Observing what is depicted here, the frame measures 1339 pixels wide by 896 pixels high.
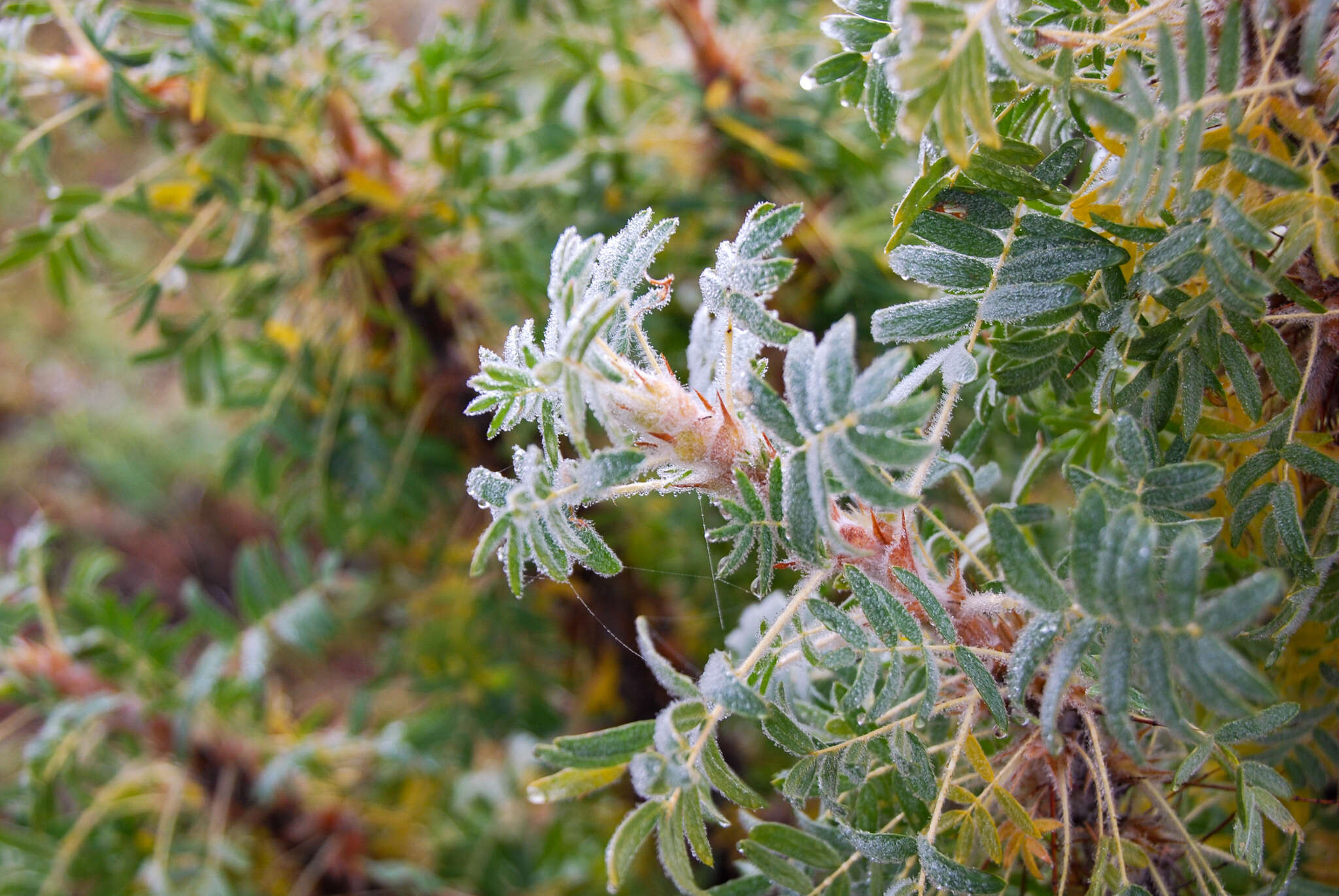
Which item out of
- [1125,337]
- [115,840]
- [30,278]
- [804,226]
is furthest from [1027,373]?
[30,278]

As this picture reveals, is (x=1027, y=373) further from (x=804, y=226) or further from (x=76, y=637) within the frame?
(x=76, y=637)

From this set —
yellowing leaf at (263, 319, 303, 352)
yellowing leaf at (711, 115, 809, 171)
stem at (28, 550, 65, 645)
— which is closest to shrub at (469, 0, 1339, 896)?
yellowing leaf at (711, 115, 809, 171)

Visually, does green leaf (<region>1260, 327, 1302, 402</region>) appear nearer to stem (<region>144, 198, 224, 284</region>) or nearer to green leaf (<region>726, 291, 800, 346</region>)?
green leaf (<region>726, 291, 800, 346</region>)

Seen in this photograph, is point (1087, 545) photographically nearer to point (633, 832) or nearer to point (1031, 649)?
point (1031, 649)

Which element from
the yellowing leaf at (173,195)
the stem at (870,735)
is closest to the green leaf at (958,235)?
the stem at (870,735)

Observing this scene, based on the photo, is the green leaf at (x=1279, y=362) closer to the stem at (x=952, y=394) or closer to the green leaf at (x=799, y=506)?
the stem at (x=952, y=394)

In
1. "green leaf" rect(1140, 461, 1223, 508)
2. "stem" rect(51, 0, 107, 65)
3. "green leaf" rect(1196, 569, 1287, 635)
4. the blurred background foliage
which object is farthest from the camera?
the blurred background foliage
